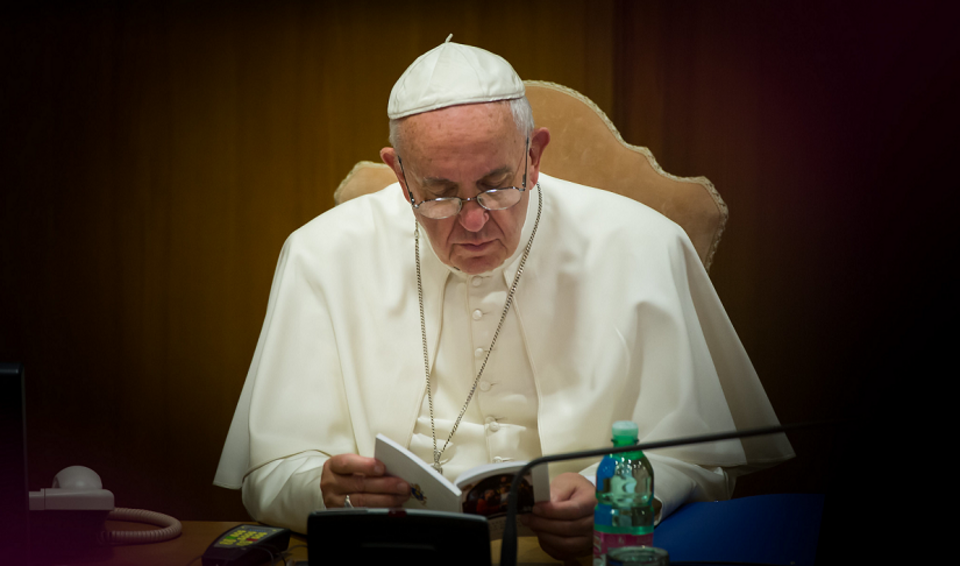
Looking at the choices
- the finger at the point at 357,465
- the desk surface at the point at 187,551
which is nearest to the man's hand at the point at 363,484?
the finger at the point at 357,465

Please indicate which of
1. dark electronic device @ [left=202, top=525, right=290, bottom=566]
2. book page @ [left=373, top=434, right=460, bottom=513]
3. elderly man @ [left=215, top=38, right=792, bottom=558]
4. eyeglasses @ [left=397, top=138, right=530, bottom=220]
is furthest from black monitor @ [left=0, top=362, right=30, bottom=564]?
eyeglasses @ [left=397, top=138, right=530, bottom=220]

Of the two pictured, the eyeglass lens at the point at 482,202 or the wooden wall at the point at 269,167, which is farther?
the wooden wall at the point at 269,167

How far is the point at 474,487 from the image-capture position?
1256 millimetres

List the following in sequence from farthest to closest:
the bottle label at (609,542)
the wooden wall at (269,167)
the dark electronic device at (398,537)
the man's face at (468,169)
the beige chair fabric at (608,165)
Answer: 1. the wooden wall at (269,167)
2. the beige chair fabric at (608,165)
3. the man's face at (468,169)
4. the bottle label at (609,542)
5. the dark electronic device at (398,537)

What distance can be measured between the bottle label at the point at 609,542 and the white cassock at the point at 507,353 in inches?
24.2

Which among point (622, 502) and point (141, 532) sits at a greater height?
point (622, 502)

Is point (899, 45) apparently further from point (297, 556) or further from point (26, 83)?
point (26, 83)

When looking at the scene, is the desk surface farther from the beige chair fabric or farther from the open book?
the beige chair fabric

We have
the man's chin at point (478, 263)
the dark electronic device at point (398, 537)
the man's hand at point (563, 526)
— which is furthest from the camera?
the man's chin at point (478, 263)

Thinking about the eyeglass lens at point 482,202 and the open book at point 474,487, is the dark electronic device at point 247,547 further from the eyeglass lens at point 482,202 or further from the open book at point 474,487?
the eyeglass lens at point 482,202

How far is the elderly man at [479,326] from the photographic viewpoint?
5.89ft

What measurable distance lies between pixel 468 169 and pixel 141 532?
0.99 metres

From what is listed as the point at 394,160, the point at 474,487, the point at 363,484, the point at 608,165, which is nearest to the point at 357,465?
the point at 363,484

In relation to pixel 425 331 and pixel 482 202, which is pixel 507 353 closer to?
pixel 425 331
